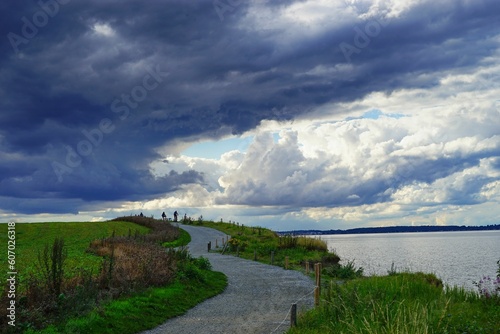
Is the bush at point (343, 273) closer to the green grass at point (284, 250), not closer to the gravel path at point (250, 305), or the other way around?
the gravel path at point (250, 305)

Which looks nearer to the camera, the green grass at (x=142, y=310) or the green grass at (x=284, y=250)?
the green grass at (x=142, y=310)

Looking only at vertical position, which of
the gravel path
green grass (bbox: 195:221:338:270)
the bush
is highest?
green grass (bbox: 195:221:338:270)

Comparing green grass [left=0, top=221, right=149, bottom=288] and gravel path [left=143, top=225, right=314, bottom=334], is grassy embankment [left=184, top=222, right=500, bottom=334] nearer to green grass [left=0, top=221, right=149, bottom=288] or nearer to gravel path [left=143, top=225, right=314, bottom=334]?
gravel path [left=143, top=225, right=314, bottom=334]

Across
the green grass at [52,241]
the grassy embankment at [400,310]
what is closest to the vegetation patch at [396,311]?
the grassy embankment at [400,310]

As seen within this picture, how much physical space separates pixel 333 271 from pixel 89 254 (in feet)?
60.5

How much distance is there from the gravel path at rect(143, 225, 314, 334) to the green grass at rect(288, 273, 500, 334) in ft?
6.70

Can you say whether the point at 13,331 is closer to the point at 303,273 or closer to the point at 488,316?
the point at 488,316

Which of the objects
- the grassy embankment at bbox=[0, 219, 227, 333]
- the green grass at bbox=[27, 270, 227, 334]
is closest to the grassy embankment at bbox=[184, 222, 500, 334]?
the green grass at bbox=[27, 270, 227, 334]

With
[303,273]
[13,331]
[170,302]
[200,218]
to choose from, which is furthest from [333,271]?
[200,218]

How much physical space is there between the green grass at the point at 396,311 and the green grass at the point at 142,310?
6.24m

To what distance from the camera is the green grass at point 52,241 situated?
2756 cm

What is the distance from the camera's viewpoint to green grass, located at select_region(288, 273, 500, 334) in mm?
13969

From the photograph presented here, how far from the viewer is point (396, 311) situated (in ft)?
49.7

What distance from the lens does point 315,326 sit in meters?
16.0
